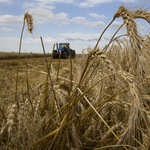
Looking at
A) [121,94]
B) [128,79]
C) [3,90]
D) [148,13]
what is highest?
[148,13]

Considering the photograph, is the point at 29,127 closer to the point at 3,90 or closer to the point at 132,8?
the point at 132,8

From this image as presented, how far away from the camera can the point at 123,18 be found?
0.98 meters

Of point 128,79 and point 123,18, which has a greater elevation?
point 123,18

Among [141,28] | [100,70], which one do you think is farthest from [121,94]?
[141,28]

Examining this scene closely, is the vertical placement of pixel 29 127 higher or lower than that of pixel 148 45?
lower

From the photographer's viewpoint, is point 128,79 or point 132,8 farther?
point 132,8

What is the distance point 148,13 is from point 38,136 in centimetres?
115

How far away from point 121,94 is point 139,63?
0.70 ft

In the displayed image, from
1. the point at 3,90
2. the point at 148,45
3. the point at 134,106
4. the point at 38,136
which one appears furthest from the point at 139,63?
the point at 3,90

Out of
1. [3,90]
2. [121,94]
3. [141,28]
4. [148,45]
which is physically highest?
[141,28]

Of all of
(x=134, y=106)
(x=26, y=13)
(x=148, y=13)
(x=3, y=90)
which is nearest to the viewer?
(x=134, y=106)

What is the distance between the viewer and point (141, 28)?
40.0 inches

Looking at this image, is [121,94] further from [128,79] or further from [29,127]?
[29,127]

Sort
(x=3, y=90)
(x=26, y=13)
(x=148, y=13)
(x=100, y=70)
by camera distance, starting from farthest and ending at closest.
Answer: (x=3, y=90) → (x=26, y=13) → (x=148, y=13) → (x=100, y=70)
